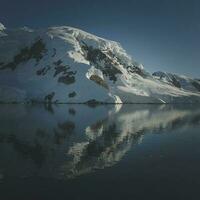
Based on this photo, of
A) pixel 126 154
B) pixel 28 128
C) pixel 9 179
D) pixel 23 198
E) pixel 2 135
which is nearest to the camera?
pixel 23 198

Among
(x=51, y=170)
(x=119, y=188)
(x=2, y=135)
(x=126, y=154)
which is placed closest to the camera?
(x=119, y=188)

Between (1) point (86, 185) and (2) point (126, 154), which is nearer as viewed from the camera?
(1) point (86, 185)

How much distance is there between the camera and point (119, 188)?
2828cm

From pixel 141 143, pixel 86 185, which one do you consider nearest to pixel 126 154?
pixel 141 143

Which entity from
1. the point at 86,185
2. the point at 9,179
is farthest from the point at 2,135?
the point at 86,185

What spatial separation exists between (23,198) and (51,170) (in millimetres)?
8735

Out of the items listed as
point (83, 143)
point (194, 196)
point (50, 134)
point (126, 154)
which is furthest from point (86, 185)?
point (50, 134)

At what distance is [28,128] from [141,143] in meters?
26.3

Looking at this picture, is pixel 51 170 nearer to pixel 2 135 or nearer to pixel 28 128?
pixel 2 135

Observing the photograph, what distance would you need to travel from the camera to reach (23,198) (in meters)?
25.3

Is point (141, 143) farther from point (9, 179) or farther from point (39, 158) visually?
point (9, 179)

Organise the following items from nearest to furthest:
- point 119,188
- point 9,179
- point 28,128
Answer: point 119,188, point 9,179, point 28,128

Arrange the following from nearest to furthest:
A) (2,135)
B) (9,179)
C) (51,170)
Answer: (9,179), (51,170), (2,135)

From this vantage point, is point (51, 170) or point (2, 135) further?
point (2, 135)
